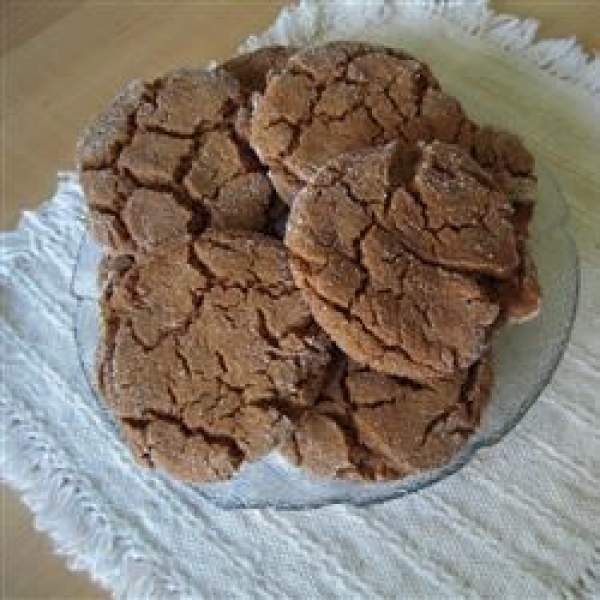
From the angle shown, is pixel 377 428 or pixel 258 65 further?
pixel 258 65

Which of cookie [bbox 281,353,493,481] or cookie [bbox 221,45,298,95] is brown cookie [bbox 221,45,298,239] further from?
cookie [bbox 281,353,493,481]

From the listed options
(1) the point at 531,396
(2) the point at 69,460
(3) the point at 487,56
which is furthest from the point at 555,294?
(2) the point at 69,460

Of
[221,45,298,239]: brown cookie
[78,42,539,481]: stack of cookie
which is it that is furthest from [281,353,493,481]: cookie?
[221,45,298,239]: brown cookie

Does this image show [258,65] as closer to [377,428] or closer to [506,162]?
[506,162]

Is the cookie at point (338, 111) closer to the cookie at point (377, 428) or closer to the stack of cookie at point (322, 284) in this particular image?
the stack of cookie at point (322, 284)

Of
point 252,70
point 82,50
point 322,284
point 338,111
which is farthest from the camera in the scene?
point 82,50

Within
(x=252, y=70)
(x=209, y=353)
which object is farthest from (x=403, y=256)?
(x=252, y=70)

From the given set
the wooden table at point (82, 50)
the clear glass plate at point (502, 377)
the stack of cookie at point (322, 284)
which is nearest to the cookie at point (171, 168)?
the stack of cookie at point (322, 284)
